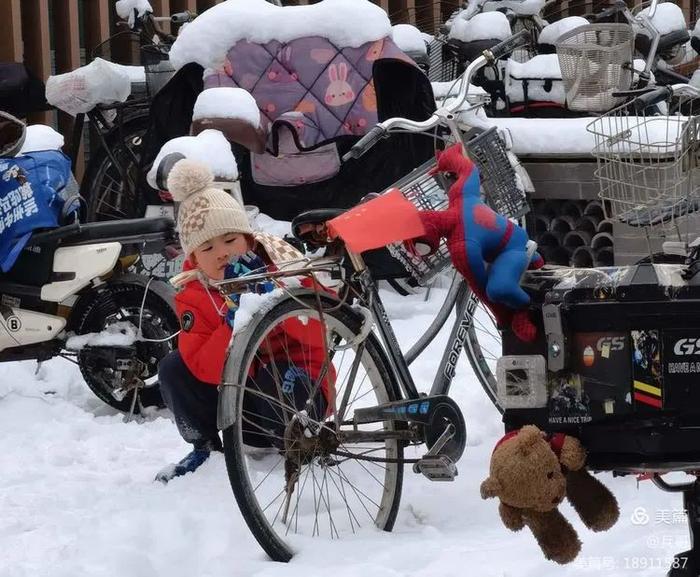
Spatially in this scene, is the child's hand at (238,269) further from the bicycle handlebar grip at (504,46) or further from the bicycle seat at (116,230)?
the bicycle seat at (116,230)

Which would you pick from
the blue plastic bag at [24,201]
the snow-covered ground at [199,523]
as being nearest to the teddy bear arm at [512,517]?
the snow-covered ground at [199,523]

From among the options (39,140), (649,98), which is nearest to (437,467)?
(649,98)

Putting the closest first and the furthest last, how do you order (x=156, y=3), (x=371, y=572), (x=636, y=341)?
(x=636, y=341)
(x=371, y=572)
(x=156, y=3)

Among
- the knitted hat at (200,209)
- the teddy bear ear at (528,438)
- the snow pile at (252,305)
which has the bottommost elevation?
the teddy bear ear at (528,438)

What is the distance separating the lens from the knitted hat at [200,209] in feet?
15.4

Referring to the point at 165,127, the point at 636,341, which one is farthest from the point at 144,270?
the point at 636,341

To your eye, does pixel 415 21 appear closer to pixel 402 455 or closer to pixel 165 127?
pixel 165 127

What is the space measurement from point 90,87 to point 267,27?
3.89 feet

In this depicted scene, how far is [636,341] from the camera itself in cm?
334

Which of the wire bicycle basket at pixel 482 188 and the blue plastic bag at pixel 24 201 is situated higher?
the wire bicycle basket at pixel 482 188

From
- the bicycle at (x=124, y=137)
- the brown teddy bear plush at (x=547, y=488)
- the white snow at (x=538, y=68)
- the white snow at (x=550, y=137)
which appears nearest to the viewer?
the brown teddy bear plush at (x=547, y=488)

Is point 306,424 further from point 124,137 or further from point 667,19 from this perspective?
point 667,19

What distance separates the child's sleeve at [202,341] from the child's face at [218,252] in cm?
13

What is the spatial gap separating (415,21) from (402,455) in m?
7.44
